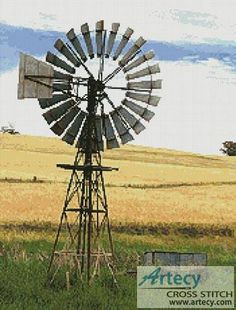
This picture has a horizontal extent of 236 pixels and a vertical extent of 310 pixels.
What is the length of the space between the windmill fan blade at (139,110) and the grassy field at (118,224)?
3.90 m

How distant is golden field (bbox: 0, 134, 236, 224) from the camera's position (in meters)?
37.3

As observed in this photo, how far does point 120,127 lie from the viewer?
20.8 m

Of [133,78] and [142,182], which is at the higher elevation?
[133,78]

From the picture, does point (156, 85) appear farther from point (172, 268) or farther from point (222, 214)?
point (222, 214)

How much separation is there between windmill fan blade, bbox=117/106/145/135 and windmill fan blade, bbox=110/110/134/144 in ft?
0.41

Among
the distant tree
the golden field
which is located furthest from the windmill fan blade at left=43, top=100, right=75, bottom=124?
the distant tree

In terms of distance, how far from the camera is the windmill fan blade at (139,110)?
20.7 metres

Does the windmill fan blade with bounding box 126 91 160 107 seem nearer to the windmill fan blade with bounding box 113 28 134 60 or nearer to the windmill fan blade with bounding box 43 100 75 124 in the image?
the windmill fan blade with bounding box 113 28 134 60

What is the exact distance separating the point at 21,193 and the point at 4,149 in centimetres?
3997

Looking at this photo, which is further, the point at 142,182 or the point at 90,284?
the point at 142,182

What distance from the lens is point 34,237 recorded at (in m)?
29.9

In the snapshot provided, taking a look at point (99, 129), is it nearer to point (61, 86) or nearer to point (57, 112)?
point (57, 112)

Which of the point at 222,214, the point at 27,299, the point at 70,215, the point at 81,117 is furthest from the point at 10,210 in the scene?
the point at 27,299

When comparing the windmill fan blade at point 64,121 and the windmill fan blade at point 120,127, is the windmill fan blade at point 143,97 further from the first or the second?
the windmill fan blade at point 64,121
